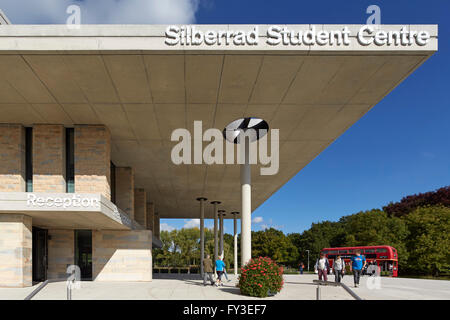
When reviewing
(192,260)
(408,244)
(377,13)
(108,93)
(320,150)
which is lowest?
(192,260)

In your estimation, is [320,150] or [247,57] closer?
[247,57]

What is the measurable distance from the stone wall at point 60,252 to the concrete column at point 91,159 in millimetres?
5225

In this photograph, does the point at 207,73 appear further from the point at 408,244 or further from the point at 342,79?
the point at 408,244

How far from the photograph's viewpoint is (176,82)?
11.8 m

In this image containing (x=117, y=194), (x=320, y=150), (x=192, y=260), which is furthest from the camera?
(x=192, y=260)

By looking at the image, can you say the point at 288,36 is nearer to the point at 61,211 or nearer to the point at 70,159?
the point at 61,211

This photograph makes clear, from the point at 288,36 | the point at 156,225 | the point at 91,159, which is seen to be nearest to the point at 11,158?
the point at 91,159

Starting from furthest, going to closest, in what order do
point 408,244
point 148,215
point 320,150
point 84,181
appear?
1. point 408,244
2. point 148,215
3. point 320,150
4. point 84,181

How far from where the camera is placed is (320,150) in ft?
63.3

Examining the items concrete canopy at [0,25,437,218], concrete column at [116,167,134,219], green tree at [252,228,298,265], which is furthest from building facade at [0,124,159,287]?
green tree at [252,228,298,265]

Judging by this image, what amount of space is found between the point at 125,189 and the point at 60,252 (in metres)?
5.28
